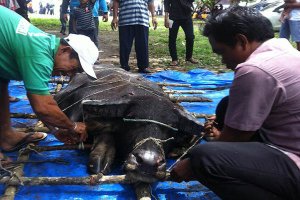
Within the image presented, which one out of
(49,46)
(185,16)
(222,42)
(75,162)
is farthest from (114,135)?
(185,16)

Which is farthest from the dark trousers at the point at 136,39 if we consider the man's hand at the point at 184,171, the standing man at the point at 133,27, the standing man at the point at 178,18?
the man's hand at the point at 184,171

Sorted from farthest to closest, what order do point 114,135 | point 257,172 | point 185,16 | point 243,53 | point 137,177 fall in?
1. point 185,16
2. point 114,135
3. point 137,177
4. point 243,53
5. point 257,172

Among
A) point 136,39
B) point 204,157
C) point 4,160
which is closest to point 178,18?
point 136,39

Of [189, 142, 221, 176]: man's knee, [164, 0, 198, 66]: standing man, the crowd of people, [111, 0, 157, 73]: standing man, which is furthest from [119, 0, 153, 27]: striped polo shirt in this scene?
[189, 142, 221, 176]: man's knee

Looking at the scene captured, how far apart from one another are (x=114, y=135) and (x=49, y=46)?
3.46 ft

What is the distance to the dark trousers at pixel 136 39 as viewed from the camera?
7.12m

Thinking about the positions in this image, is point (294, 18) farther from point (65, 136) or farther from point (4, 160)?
point (4, 160)

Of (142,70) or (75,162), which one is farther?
(142,70)

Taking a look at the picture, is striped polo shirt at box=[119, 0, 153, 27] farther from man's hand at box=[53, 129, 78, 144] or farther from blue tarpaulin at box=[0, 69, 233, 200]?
man's hand at box=[53, 129, 78, 144]

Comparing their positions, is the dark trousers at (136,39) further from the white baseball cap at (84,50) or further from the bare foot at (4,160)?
the bare foot at (4,160)

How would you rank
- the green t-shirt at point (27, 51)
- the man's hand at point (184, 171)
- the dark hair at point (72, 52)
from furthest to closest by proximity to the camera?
1. the dark hair at point (72, 52)
2. the green t-shirt at point (27, 51)
3. the man's hand at point (184, 171)

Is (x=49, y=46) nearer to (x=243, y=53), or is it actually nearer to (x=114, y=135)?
(x=114, y=135)

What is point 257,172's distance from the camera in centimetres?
210

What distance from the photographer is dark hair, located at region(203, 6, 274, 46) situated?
2174 millimetres
